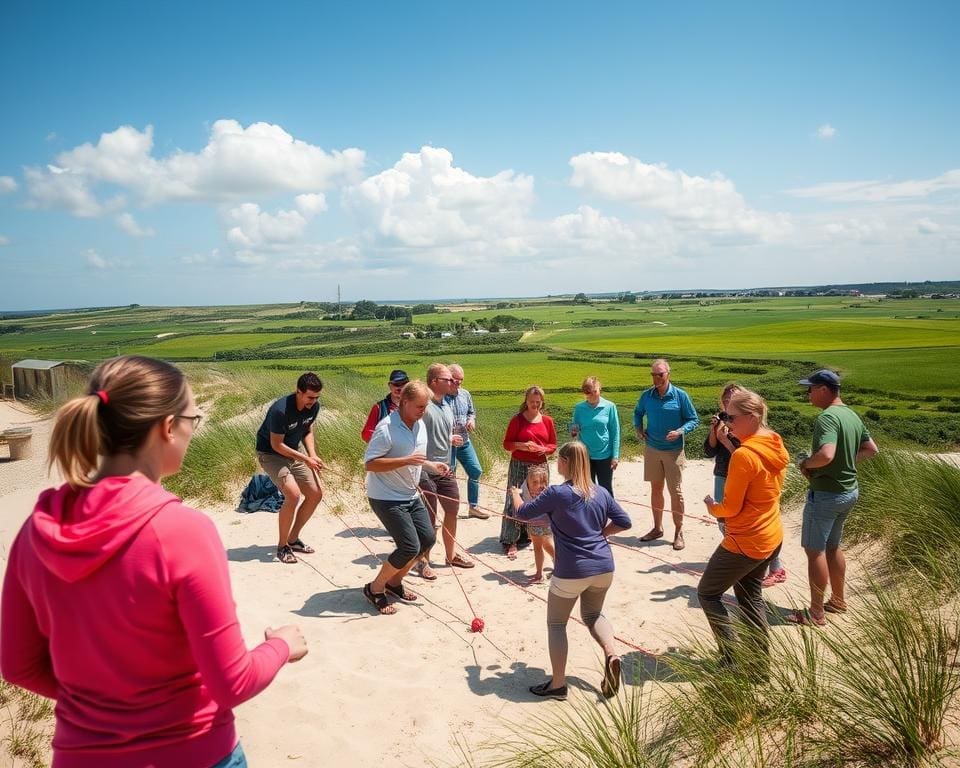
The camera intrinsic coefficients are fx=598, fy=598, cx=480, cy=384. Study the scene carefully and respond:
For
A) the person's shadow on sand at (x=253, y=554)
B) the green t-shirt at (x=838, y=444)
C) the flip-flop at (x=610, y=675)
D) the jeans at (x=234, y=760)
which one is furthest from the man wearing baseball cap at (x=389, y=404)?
the jeans at (x=234, y=760)

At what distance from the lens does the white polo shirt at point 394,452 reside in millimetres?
4758

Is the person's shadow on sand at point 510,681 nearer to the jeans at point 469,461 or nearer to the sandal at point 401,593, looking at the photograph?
the sandal at point 401,593

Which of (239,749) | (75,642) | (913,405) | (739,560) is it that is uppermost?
(75,642)

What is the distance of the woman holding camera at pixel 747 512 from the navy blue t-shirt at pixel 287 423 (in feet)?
13.1

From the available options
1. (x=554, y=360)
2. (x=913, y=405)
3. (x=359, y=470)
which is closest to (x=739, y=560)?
(x=359, y=470)

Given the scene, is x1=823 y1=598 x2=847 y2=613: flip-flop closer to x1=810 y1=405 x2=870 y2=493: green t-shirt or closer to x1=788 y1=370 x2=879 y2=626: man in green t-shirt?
x1=788 y1=370 x2=879 y2=626: man in green t-shirt

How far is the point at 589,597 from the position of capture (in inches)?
153

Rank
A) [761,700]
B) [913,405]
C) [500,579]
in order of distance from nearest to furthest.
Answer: [761,700]
[500,579]
[913,405]

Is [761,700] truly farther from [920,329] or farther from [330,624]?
[920,329]

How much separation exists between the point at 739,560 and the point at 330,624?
332cm

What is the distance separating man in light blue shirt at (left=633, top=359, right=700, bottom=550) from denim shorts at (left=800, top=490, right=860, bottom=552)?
6.11 feet

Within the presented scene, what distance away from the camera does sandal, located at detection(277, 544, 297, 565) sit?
641 centimetres

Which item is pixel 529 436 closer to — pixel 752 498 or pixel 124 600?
pixel 752 498

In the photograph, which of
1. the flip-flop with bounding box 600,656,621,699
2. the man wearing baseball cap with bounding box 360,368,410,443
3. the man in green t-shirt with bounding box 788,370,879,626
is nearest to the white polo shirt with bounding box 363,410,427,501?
the man wearing baseball cap with bounding box 360,368,410,443
